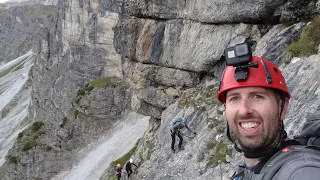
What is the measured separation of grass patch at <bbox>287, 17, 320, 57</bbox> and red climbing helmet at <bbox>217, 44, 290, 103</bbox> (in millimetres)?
12018

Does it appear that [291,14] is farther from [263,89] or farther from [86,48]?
[86,48]

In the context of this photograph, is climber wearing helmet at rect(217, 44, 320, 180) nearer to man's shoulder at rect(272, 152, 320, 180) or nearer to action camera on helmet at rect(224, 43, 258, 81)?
action camera on helmet at rect(224, 43, 258, 81)

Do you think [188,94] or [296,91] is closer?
[296,91]

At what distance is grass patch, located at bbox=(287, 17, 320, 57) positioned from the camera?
51.5 feet

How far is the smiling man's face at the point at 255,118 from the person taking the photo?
4.50 metres

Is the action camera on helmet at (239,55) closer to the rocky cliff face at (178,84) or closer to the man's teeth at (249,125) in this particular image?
the man's teeth at (249,125)

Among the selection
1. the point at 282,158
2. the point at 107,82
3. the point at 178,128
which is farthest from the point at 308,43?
the point at 107,82

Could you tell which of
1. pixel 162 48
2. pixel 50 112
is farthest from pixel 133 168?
pixel 50 112

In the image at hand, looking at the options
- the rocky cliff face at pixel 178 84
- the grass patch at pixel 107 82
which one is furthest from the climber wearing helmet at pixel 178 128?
the grass patch at pixel 107 82

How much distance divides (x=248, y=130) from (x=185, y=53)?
75.6 ft

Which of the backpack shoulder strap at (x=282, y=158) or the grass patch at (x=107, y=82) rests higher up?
the backpack shoulder strap at (x=282, y=158)

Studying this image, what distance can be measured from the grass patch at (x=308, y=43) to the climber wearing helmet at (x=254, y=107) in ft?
39.8

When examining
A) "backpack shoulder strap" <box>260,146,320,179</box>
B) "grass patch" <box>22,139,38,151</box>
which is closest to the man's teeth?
"backpack shoulder strap" <box>260,146,320,179</box>

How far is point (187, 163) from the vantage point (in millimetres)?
19031
